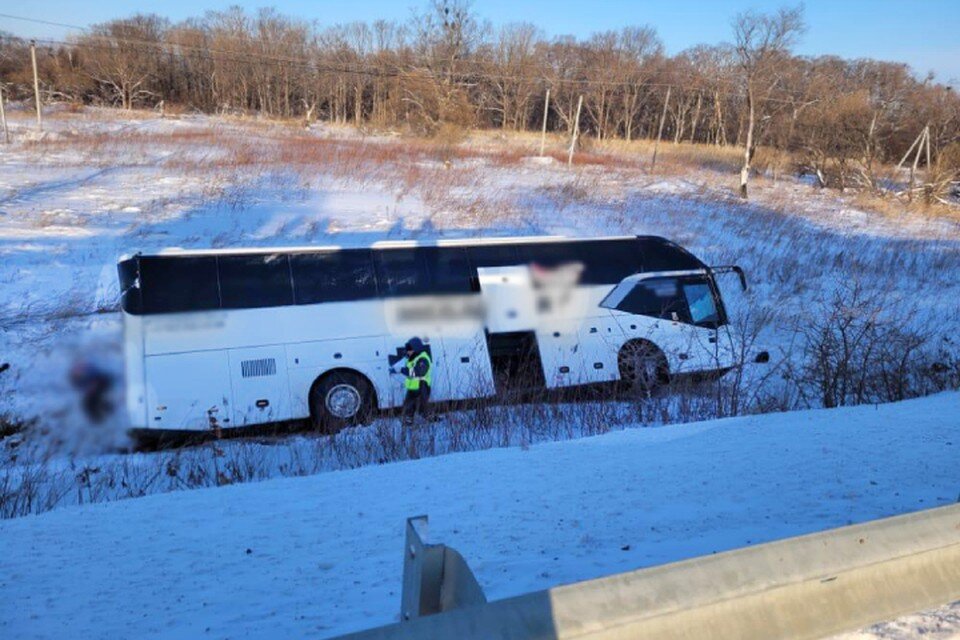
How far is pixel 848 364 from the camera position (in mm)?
8438

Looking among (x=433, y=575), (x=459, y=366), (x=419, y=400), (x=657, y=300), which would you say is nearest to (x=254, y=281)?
(x=419, y=400)

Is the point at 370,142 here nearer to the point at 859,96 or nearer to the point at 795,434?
the point at 859,96

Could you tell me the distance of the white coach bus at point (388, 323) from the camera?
30.0 ft

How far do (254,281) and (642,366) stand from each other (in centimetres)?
542

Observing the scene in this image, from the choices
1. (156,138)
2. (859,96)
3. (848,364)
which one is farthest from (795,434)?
(859,96)

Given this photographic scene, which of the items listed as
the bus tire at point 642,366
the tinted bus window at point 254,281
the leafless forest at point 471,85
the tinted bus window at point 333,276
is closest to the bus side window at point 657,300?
the bus tire at point 642,366

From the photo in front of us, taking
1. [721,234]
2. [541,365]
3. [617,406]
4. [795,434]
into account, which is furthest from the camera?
[721,234]

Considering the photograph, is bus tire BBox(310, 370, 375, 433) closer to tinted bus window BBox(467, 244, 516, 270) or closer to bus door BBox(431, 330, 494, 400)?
bus door BBox(431, 330, 494, 400)

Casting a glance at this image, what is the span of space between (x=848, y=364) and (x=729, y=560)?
7512 mm

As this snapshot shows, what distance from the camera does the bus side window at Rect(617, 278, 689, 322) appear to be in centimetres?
1137

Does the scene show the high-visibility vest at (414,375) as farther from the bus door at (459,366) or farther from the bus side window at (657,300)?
the bus side window at (657,300)

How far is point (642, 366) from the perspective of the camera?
32.2ft

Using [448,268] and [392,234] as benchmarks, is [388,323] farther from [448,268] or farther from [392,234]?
[392,234]

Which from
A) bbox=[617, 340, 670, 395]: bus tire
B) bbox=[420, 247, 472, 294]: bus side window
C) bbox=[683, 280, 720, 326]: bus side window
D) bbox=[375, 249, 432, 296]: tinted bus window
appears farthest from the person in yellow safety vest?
bbox=[683, 280, 720, 326]: bus side window
